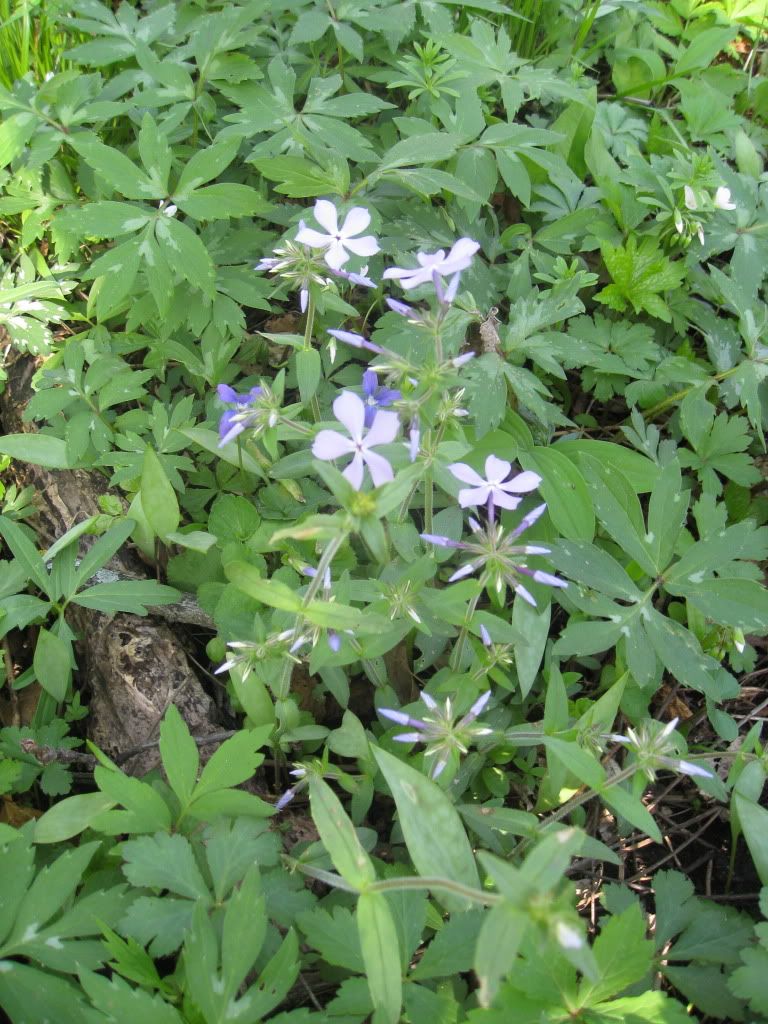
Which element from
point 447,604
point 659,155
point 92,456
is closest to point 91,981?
point 447,604

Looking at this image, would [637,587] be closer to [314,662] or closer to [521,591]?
[521,591]

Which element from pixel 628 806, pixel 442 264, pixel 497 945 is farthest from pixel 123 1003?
pixel 442 264

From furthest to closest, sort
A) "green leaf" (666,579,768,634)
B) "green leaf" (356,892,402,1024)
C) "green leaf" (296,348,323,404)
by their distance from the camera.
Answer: "green leaf" (666,579,768,634) < "green leaf" (296,348,323,404) < "green leaf" (356,892,402,1024)

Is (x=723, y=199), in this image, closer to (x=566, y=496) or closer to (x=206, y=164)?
(x=566, y=496)

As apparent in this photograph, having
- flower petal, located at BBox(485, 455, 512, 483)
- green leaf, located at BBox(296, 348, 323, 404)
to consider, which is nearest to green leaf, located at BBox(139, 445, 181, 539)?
green leaf, located at BBox(296, 348, 323, 404)

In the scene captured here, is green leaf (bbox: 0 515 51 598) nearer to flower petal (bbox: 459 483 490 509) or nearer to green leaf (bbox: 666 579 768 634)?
flower petal (bbox: 459 483 490 509)

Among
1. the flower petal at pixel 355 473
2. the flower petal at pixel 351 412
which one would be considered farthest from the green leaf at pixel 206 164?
the flower petal at pixel 355 473
